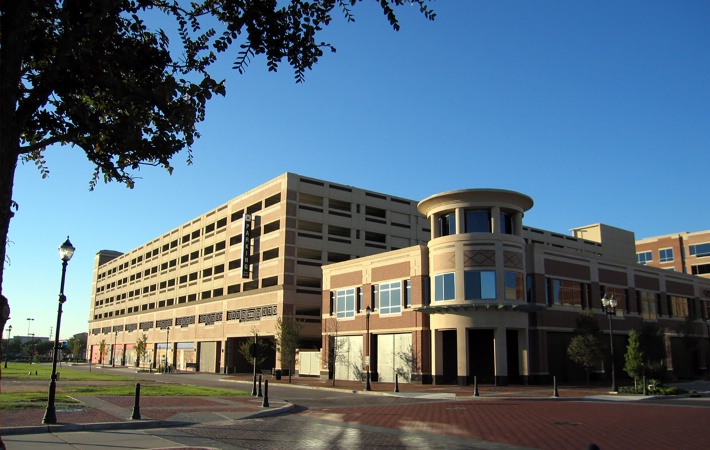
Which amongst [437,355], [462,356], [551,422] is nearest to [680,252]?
[437,355]

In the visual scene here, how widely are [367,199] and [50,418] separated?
56356mm

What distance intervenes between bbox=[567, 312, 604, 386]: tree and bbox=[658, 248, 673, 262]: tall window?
6216 centimetres

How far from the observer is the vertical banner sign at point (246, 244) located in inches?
2662

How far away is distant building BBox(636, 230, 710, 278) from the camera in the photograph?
89.9 m

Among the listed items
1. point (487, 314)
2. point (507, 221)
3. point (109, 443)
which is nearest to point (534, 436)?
point (109, 443)

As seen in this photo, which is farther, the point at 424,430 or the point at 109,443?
the point at 424,430

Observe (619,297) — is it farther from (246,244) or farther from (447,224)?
(246,244)

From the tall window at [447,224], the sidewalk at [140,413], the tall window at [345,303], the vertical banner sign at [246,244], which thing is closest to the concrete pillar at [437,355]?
the tall window at [447,224]

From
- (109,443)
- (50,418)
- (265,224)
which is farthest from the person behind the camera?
(265,224)

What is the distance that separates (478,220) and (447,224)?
2.69 meters

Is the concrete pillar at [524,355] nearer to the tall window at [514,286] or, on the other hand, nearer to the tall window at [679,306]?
the tall window at [514,286]

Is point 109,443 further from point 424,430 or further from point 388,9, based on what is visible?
point 388,9

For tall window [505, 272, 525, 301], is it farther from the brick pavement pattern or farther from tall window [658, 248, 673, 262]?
tall window [658, 248, 673, 262]

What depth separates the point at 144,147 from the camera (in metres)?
8.77
